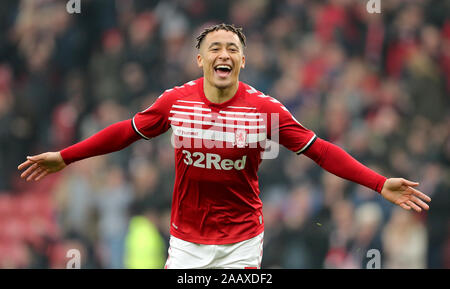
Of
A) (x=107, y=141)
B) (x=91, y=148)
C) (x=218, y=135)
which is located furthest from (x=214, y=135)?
(x=91, y=148)

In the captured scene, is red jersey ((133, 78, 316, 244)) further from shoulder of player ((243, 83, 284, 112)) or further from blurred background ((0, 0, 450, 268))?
blurred background ((0, 0, 450, 268))

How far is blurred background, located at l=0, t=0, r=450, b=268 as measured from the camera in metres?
10.1

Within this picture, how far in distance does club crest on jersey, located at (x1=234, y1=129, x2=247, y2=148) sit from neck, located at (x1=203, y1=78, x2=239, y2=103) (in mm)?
267

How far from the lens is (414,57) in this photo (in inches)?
468

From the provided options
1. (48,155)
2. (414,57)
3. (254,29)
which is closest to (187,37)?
(254,29)

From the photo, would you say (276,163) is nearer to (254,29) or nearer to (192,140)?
(254,29)

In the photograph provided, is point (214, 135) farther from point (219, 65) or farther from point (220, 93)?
point (219, 65)

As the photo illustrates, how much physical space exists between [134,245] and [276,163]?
2.13 m

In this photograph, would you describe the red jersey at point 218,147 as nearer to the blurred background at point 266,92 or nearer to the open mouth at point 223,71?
the open mouth at point 223,71

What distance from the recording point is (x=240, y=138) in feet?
20.0

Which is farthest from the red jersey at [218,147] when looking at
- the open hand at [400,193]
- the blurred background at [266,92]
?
the blurred background at [266,92]

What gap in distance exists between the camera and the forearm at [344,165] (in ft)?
19.5

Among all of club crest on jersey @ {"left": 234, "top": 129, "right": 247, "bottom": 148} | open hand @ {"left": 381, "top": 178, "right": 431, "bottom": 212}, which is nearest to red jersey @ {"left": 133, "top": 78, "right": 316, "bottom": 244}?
club crest on jersey @ {"left": 234, "top": 129, "right": 247, "bottom": 148}

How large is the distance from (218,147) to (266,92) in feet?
19.0
